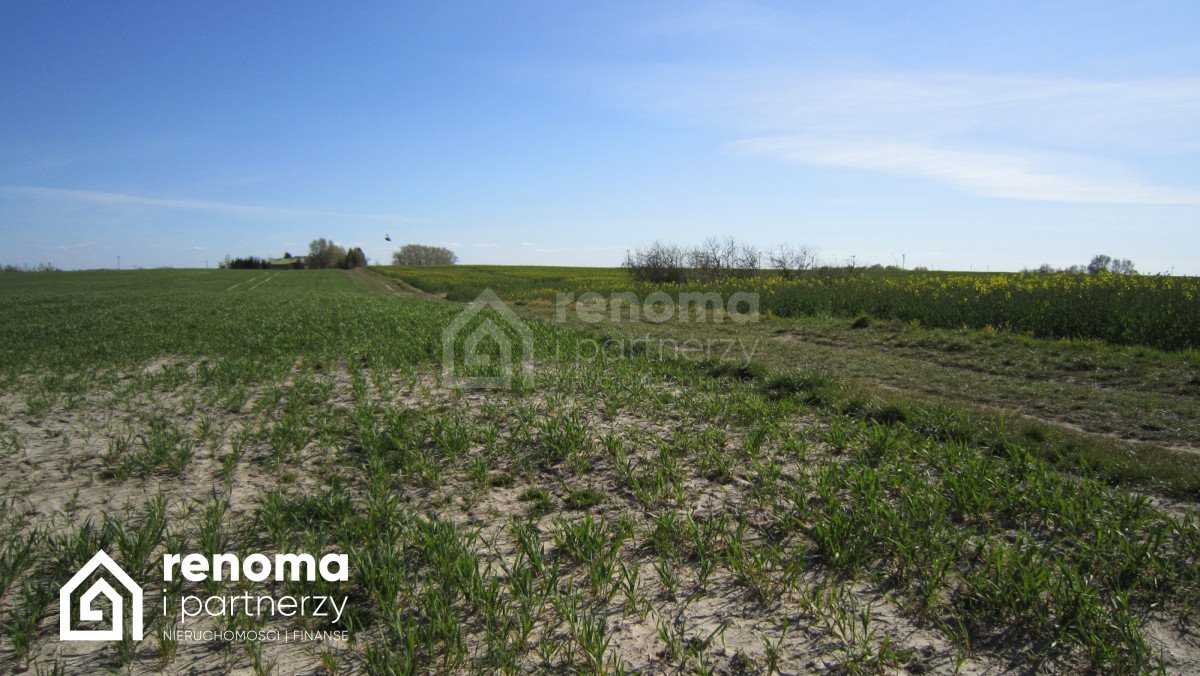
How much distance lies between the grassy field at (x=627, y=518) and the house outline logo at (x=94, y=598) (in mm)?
62

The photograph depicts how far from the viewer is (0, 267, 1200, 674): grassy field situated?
2799 millimetres

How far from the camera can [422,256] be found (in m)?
128

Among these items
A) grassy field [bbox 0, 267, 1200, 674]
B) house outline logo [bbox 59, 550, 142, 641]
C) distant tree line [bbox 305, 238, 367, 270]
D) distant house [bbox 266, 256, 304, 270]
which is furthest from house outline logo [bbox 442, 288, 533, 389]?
distant house [bbox 266, 256, 304, 270]

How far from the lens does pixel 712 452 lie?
5.21m

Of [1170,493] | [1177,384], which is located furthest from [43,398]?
[1177,384]

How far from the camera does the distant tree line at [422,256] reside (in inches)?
→ 5000

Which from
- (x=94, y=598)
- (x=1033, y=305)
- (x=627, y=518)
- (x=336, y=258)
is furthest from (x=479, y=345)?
(x=336, y=258)

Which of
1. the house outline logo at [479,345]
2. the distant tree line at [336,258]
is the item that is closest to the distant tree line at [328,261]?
the distant tree line at [336,258]

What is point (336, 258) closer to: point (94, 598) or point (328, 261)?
point (328, 261)

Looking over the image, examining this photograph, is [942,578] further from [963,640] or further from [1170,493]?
[1170,493]

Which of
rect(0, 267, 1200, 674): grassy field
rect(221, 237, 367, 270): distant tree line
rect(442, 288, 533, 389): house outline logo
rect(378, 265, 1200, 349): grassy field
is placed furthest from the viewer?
rect(221, 237, 367, 270): distant tree line

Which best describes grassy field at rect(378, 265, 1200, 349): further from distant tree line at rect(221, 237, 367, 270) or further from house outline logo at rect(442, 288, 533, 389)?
distant tree line at rect(221, 237, 367, 270)

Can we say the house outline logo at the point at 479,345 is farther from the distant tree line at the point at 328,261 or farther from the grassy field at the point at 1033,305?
the distant tree line at the point at 328,261

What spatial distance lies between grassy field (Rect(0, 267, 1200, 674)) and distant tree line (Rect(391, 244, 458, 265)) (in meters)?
124
